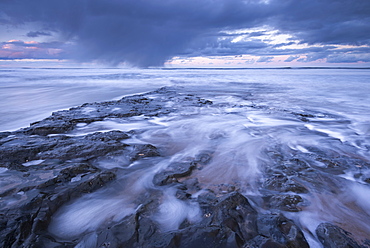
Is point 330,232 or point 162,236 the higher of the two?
point 162,236

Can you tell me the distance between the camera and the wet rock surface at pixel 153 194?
5.46 feet

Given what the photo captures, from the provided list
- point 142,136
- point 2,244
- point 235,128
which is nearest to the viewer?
point 2,244

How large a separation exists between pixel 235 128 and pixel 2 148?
4328 millimetres

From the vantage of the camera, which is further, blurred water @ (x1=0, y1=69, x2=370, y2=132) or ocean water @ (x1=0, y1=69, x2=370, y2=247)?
blurred water @ (x1=0, y1=69, x2=370, y2=132)

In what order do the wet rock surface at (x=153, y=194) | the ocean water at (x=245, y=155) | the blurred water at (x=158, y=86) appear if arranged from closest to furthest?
1. the wet rock surface at (x=153, y=194)
2. the ocean water at (x=245, y=155)
3. the blurred water at (x=158, y=86)

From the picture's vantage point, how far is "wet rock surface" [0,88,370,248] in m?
1.66

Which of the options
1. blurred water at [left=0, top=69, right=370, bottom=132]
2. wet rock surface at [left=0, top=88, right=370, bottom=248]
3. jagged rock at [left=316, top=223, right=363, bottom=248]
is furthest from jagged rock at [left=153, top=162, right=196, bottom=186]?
blurred water at [left=0, top=69, right=370, bottom=132]

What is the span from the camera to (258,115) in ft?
21.1

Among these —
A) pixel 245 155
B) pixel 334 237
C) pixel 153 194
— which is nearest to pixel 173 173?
pixel 153 194

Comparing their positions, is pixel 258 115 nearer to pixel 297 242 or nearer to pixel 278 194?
pixel 278 194

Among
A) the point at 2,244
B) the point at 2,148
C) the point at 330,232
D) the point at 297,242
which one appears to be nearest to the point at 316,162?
the point at 330,232

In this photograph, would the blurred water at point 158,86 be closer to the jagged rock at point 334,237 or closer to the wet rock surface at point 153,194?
the wet rock surface at point 153,194

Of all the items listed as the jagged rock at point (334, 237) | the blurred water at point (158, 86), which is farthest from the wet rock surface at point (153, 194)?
the blurred water at point (158, 86)

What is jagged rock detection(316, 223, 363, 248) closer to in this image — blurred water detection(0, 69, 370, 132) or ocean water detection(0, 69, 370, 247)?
ocean water detection(0, 69, 370, 247)
